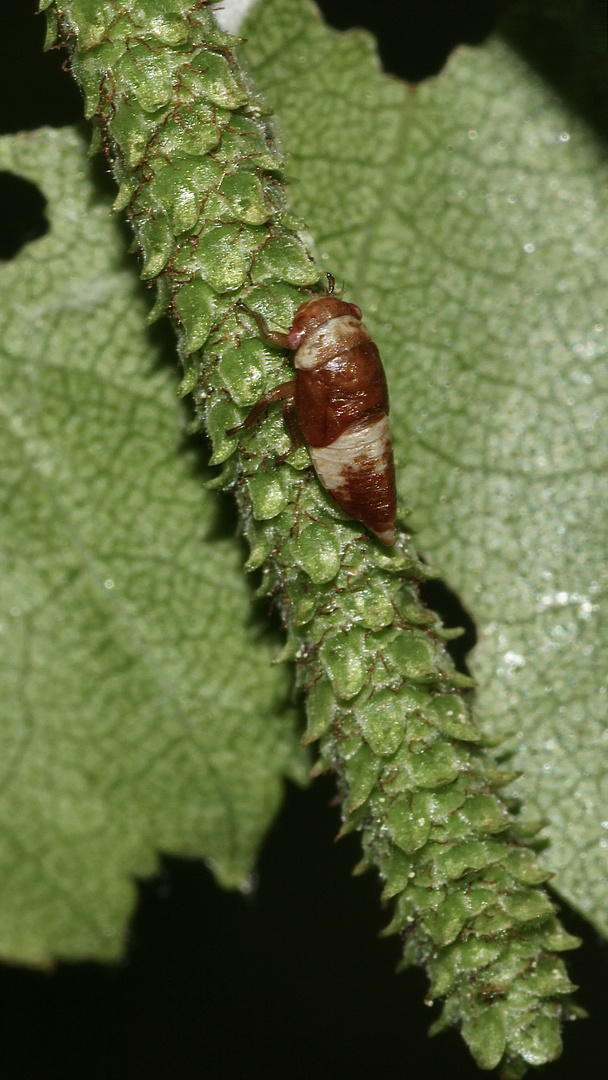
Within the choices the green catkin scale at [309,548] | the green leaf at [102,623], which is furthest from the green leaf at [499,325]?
the green leaf at [102,623]

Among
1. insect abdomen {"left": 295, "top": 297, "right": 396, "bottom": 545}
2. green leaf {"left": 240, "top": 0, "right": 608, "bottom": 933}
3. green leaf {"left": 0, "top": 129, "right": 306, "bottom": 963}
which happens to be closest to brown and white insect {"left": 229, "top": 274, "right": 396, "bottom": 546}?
insect abdomen {"left": 295, "top": 297, "right": 396, "bottom": 545}

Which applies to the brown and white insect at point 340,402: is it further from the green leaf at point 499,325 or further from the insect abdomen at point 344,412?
the green leaf at point 499,325

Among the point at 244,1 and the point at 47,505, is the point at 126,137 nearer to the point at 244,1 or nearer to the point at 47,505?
the point at 244,1

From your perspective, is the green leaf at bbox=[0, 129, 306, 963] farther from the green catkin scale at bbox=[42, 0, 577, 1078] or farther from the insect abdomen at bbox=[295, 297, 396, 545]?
the insect abdomen at bbox=[295, 297, 396, 545]

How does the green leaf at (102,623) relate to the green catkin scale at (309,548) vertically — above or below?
below

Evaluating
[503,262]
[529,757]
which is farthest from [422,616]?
[503,262]

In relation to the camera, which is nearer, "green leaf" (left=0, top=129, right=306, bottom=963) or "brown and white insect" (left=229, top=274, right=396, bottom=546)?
"brown and white insect" (left=229, top=274, right=396, bottom=546)

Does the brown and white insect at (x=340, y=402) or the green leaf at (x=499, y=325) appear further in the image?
the green leaf at (x=499, y=325)
